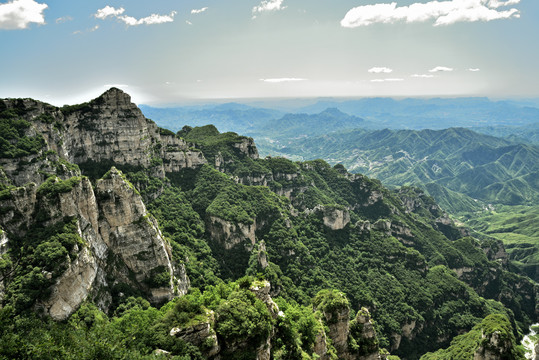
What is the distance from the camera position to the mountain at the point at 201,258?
3666 cm

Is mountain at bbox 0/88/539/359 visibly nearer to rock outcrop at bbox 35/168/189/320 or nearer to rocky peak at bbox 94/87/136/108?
rock outcrop at bbox 35/168/189/320

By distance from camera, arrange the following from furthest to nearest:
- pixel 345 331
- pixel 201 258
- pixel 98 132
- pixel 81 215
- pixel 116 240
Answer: pixel 98 132 → pixel 201 258 → pixel 116 240 → pixel 345 331 → pixel 81 215

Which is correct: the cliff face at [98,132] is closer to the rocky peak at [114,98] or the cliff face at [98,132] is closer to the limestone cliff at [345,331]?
the rocky peak at [114,98]

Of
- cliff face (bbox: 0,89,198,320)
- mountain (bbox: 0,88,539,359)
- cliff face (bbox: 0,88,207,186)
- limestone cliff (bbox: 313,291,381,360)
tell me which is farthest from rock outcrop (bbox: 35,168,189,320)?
limestone cliff (bbox: 313,291,381,360)

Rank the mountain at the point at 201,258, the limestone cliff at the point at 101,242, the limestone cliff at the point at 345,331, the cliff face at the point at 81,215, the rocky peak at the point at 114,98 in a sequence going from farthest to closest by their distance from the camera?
1. the rocky peak at the point at 114,98
2. the limestone cliff at the point at 345,331
3. the cliff face at the point at 81,215
4. the limestone cliff at the point at 101,242
5. the mountain at the point at 201,258

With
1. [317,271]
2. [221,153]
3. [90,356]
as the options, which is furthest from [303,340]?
[221,153]

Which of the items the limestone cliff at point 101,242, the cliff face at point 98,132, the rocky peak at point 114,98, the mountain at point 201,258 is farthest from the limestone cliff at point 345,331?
the rocky peak at point 114,98

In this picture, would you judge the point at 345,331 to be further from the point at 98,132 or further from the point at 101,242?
the point at 98,132

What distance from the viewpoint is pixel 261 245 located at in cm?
9175

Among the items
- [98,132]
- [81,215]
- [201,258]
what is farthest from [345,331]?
[98,132]

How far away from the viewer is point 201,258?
83.4 metres

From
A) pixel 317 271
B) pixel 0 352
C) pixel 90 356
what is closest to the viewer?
pixel 0 352

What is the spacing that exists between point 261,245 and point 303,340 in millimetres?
48097

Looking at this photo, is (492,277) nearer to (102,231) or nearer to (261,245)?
(261,245)
